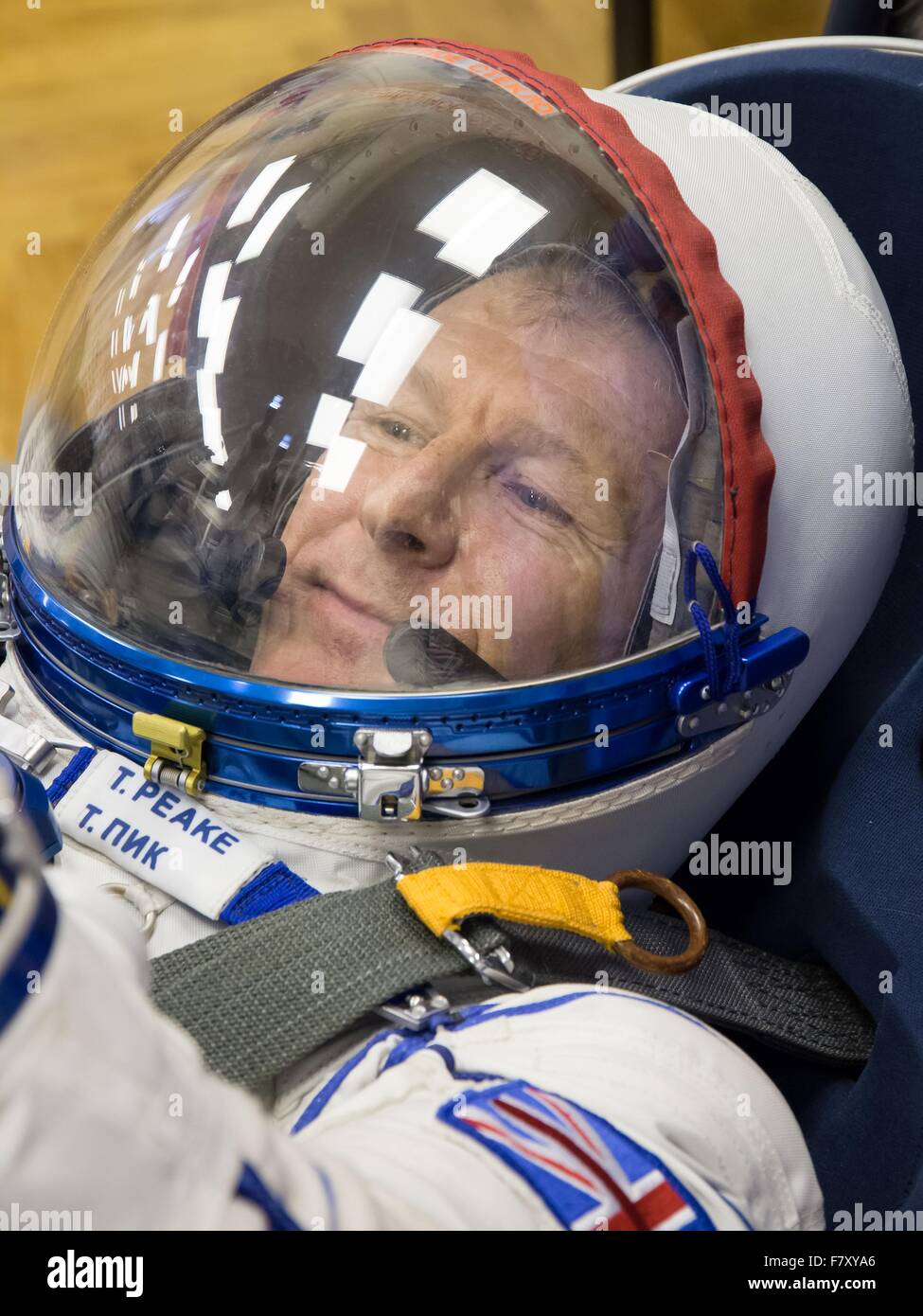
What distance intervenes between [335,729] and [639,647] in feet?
0.64

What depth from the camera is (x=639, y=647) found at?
32.9 inches

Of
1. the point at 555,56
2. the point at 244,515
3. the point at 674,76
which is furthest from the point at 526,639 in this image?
the point at 555,56

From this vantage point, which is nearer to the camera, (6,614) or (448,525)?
(448,525)

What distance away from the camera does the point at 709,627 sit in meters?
0.84

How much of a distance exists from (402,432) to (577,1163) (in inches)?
17.3

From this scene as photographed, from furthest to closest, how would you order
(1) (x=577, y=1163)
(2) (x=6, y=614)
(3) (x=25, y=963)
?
1. (2) (x=6, y=614)
2. (1) (x=577, y=1163)
3. (3) (x=25, y=963)

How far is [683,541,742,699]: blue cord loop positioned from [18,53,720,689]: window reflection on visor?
1.0 inches

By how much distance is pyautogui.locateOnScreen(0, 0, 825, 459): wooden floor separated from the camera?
7.64 ft

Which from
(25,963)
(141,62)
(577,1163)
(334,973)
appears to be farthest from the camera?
(141,62)

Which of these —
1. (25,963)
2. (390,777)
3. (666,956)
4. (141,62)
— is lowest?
(666,956)

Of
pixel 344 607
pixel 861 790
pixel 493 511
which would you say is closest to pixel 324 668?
pixel 344 607

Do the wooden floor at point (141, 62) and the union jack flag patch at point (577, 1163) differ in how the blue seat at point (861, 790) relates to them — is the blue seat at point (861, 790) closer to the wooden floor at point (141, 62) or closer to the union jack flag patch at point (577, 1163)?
the union jack flag patch at point (577, 1163)

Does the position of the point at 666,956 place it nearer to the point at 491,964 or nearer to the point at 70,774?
the point at 491,964
